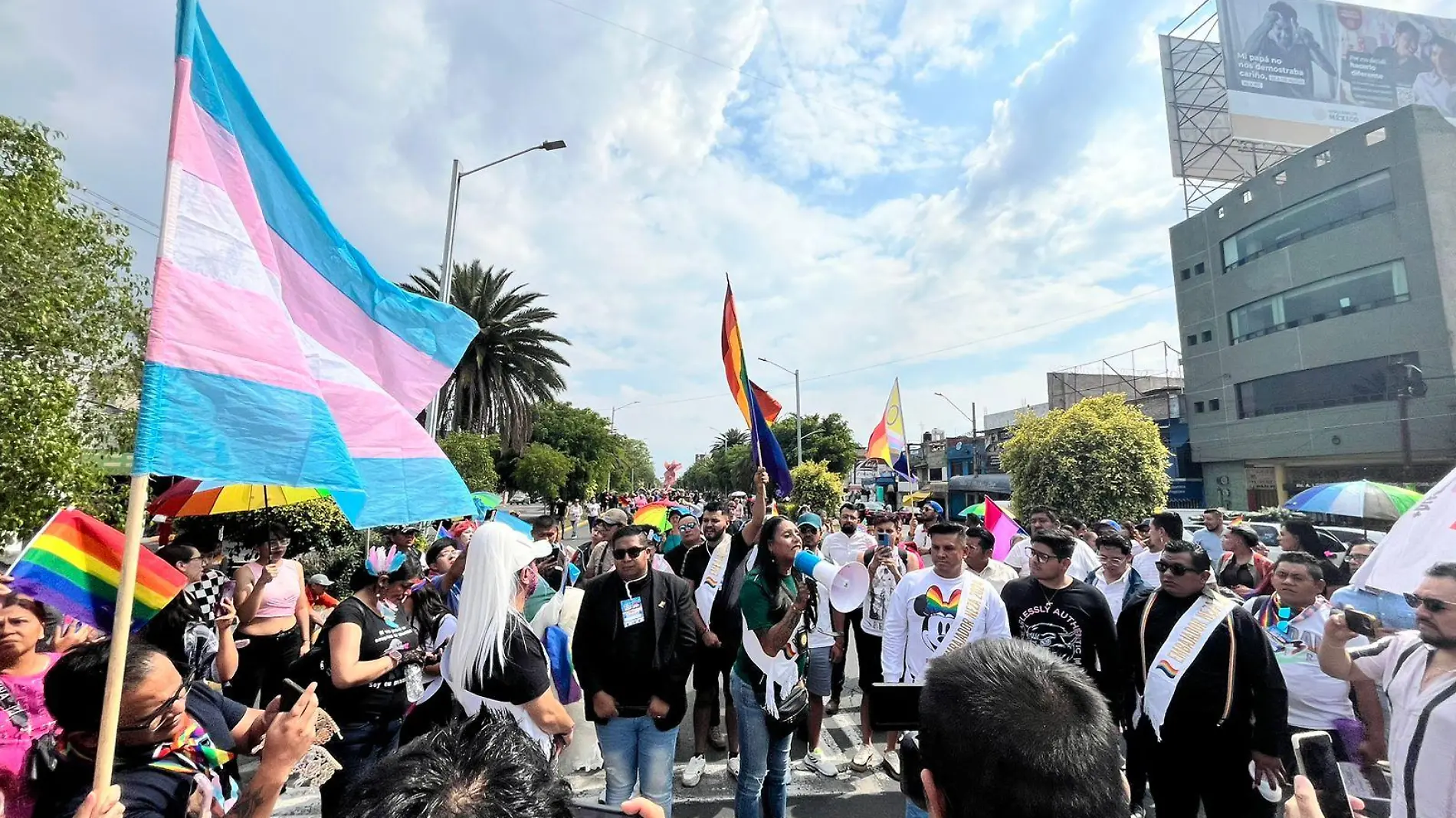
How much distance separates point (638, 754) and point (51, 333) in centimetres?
749

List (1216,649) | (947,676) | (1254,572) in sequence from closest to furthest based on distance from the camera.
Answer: (947,676) → (1216,649) → (1254,572)

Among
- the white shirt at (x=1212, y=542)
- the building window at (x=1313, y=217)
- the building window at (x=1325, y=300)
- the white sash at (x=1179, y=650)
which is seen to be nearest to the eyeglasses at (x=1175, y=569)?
the white sash at (x=1179, y=650)

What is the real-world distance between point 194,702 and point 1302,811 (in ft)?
10.3

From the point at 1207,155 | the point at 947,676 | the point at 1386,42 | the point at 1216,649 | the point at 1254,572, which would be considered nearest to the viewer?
the point at 947,676

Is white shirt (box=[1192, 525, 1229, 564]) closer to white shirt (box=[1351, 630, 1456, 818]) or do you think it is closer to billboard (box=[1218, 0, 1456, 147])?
white shirt (box=[1351, 630, 1456, 818])

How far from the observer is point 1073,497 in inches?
632

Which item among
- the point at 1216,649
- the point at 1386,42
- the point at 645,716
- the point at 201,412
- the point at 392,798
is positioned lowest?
the point at 645,716

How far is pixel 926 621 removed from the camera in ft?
12.3

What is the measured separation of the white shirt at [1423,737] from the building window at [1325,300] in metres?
32.7

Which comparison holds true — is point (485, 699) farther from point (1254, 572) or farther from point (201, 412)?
point (1254, 572)

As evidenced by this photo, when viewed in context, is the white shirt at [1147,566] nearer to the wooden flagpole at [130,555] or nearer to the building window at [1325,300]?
the wooden flagpole at [130,555]

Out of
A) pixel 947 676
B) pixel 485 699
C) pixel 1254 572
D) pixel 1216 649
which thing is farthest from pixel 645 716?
pixel 1254 572

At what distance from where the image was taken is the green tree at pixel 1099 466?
1573cm

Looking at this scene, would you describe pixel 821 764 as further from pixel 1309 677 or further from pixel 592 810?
pixel 592 810
